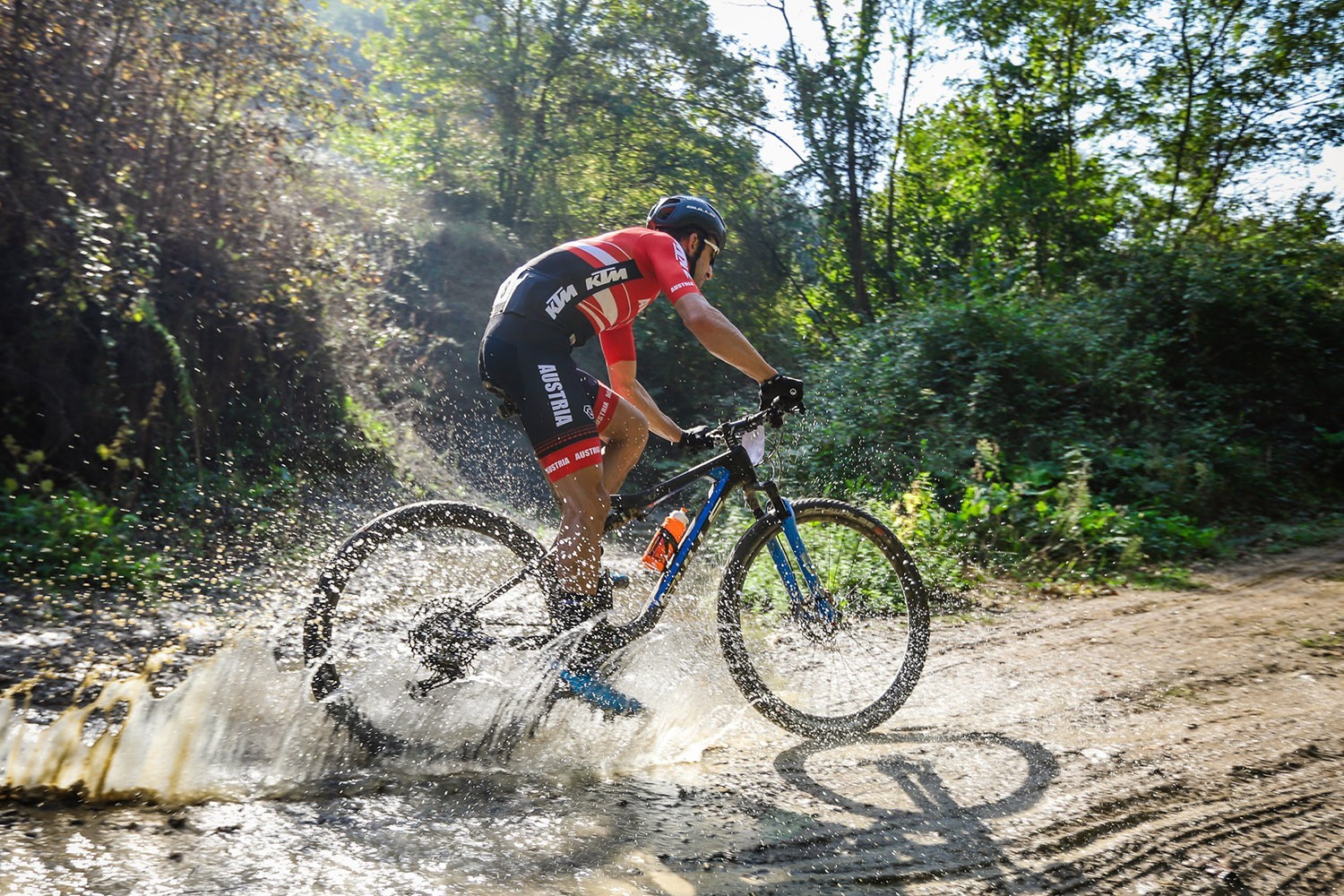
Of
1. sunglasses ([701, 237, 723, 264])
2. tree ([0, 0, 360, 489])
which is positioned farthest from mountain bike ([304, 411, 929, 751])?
tree ([0, 0, 360, 489])

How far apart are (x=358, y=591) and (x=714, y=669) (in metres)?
1.39

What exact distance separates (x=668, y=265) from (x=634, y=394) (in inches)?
27.3

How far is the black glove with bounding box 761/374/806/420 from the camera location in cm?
349

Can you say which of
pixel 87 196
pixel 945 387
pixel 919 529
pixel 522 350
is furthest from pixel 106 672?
pixel 945 387

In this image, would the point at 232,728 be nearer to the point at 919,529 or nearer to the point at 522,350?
the point at 522,350

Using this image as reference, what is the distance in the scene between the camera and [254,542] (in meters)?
6.51

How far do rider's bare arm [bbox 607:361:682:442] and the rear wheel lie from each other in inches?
30.5

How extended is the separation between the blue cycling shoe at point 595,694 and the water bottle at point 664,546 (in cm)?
50

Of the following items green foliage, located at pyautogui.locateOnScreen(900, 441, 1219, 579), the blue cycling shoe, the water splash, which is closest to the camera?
the water splash

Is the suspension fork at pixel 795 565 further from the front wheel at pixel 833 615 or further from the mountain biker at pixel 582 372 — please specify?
the mountain biker at pixel 582 372

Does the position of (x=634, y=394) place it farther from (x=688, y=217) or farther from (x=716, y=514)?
(x=688, y=217)

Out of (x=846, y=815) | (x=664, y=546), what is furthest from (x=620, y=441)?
→ (x=846, y=815)

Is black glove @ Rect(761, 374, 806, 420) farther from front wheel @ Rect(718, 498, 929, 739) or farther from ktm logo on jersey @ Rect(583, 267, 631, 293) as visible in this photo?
ktm logo on jersey @ Rect(583, 267, 631, 293)

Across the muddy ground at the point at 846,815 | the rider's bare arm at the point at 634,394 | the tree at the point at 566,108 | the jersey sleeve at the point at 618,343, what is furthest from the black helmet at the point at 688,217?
the tree at the point at 566,108
